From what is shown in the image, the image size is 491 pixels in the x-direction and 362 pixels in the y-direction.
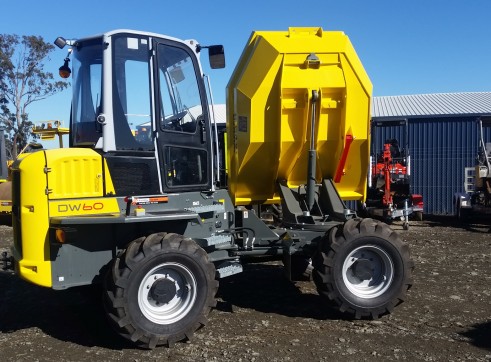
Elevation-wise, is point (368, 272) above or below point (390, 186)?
below

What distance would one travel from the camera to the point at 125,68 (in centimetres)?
525

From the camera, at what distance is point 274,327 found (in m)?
5.49

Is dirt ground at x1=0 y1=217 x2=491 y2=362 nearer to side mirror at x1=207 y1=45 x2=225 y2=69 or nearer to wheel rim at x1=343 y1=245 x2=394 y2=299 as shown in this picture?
wheel rim at x1=343 y1=245 x2=394 y2=299

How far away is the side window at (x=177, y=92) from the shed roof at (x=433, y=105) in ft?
50.7

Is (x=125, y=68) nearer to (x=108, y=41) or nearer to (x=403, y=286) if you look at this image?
(x=108, y=41)

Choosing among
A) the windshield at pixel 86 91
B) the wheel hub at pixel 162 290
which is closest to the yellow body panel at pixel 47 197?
the windshield at pixel 86 91

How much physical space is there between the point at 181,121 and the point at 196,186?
2.39ft

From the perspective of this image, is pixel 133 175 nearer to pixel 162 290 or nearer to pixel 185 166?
pixel 185 166

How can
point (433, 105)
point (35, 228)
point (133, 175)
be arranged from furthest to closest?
point (433, 105)
point (133, 175)
point (35, 228)

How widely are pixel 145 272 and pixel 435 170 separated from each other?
16.6 m

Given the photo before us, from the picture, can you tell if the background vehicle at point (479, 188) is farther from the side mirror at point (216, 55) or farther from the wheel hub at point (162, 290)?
the wheel hub at point (162, 290)

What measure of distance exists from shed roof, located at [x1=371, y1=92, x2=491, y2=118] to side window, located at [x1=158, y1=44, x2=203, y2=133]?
1545 centimetres

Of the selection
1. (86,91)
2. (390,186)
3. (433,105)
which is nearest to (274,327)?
(86,91)

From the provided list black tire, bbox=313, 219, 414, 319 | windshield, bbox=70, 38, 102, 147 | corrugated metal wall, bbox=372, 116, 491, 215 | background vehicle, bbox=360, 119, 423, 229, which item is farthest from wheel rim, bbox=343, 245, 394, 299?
corrugated metal wall, bbox=372, 116, 491, 215
